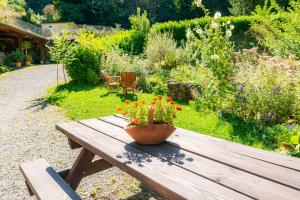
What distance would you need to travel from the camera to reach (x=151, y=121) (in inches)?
94.0

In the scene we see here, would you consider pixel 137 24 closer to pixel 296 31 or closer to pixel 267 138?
pixel 296 31

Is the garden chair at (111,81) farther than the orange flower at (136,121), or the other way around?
the garden chair at (111,81)

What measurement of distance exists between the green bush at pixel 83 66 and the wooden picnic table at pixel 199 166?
31.7ft

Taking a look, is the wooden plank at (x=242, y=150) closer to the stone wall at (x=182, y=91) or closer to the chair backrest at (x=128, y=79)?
the stone wall at (x=182, y=91)

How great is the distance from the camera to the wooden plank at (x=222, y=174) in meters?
1.65

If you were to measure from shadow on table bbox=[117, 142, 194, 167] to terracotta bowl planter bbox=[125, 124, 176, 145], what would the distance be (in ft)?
0.18

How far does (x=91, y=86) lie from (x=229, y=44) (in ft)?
21.8

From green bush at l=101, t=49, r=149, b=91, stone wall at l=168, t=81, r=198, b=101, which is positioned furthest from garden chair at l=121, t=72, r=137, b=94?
stone wall at l=168, t=81, r=198, b=101

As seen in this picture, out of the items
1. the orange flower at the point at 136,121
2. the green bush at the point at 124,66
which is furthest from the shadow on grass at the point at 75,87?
the orange flower at the point at 136,121

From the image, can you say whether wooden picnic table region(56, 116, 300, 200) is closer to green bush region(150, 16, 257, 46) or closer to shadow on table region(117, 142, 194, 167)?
shadow on table region(117, 142, 194, 167)

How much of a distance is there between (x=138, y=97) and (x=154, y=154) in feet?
23.3

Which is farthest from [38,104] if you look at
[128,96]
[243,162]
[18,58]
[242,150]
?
[18,58]

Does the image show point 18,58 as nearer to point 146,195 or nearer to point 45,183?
point 146,195

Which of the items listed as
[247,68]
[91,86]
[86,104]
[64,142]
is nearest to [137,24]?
[91,86]
